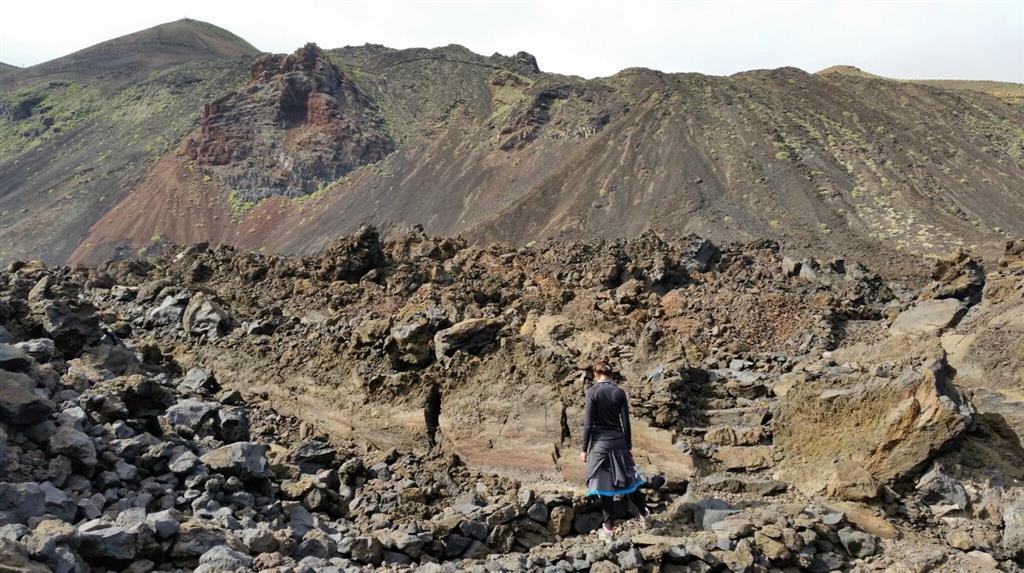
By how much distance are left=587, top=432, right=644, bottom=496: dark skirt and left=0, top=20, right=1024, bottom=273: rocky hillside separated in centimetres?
2769

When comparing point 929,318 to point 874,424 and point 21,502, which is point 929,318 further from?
point 21,502

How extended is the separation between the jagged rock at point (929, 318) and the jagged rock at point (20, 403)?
11687 millimetres

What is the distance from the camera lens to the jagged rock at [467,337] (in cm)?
940

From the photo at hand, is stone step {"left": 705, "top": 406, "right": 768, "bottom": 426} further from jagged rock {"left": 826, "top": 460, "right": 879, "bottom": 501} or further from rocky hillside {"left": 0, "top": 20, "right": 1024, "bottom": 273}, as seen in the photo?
rocky hillside {"left": 0, "top": 20, "right": 1024, "bottom": 273}

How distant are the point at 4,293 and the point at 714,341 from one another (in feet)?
41.9

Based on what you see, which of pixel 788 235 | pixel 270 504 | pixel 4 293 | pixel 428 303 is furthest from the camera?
pixel 788 235

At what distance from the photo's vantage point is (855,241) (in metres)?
33.3

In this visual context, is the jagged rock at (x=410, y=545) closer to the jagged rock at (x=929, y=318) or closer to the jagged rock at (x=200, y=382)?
the jagged rock at (x=200, y=382)

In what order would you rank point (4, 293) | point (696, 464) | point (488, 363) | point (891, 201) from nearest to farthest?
point (696, 464), point (488, 363), point (4, 293), point (891, 201)

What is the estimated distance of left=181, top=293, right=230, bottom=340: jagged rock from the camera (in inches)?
516

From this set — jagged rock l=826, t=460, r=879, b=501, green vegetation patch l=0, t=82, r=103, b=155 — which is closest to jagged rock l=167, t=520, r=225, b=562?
jagged rock l=826, t=460, r=879, b=501

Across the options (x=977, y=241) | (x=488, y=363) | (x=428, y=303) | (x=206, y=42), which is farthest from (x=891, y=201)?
(x=206, y=42)

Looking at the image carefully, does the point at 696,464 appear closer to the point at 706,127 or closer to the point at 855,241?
the point at 855,241

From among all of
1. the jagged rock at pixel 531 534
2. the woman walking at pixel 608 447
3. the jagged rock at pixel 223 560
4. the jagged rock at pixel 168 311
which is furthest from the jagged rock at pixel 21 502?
the jagged rock at pixel 168 311
